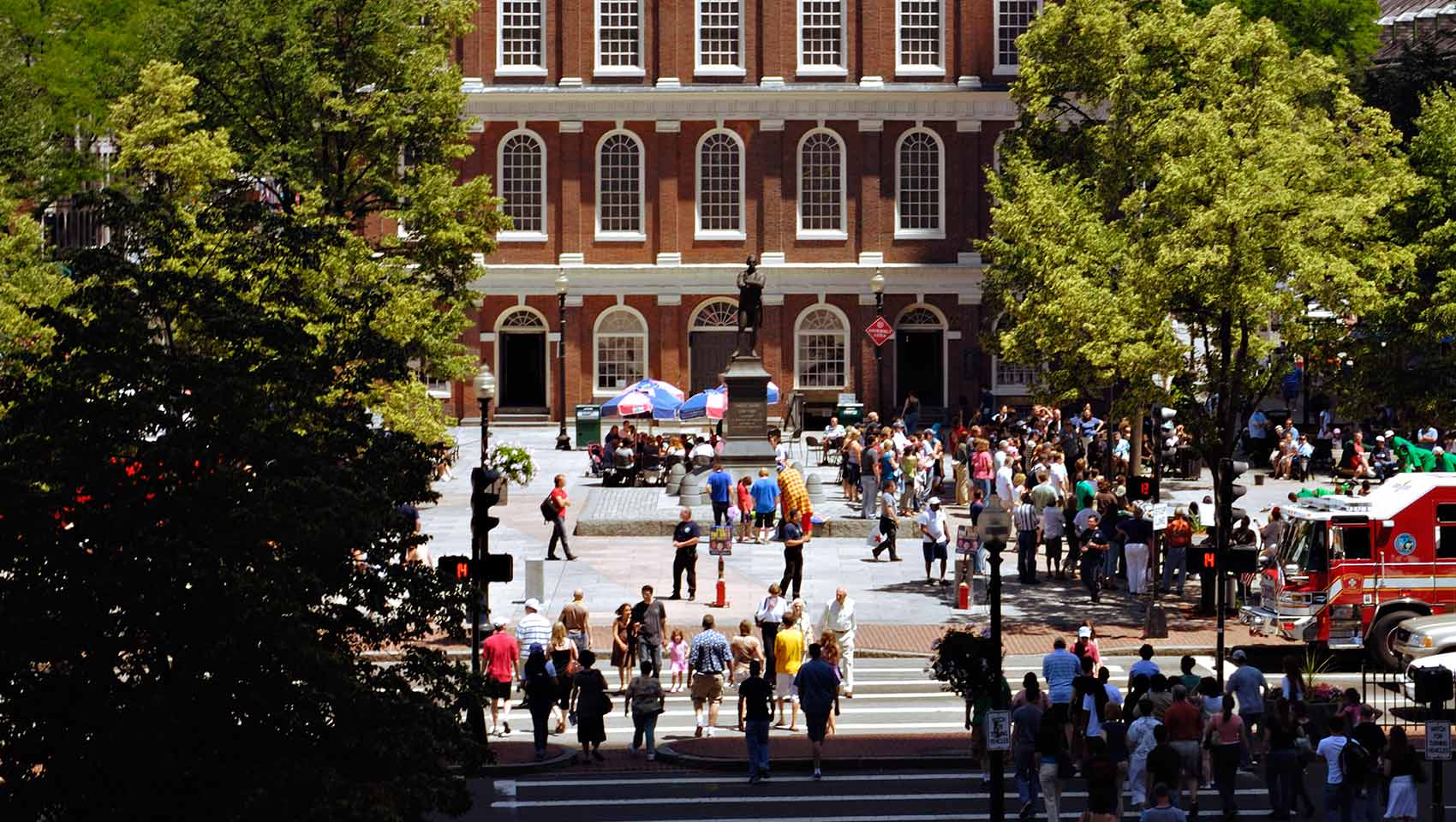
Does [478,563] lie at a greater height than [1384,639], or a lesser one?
greater

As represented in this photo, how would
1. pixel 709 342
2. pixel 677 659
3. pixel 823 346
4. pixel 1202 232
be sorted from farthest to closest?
pixel 823 346 → pixel 709 342 → pixel 1202 232 → pixel 677 659

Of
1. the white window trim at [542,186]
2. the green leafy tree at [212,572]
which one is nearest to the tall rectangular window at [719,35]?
the white window trim at [542,186]

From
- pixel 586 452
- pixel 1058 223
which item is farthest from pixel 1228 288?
pixel 586 452

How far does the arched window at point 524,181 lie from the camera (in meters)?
70.1

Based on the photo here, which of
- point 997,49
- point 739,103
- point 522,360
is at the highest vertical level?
point 997,49

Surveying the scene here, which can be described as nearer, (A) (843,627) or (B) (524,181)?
(A) (843,627)

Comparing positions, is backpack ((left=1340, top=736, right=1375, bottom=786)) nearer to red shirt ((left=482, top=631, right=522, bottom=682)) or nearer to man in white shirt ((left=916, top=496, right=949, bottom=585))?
red shirt ((left=482, top=631, right=522, bottom=682))

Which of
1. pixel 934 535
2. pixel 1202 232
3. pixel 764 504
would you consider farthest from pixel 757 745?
pixel 764 504

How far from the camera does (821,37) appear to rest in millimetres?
69938

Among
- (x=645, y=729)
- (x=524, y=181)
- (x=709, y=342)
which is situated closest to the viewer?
(x=645, y=729)

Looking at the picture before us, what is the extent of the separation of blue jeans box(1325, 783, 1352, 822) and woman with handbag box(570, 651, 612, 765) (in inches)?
311

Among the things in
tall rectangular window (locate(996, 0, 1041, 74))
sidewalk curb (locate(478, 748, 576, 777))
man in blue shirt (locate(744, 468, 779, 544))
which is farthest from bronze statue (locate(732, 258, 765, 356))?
sidewalk curb (locate(478, 748, 576, 777))

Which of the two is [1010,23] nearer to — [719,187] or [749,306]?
[719,187]

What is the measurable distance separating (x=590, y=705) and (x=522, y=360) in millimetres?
44206
